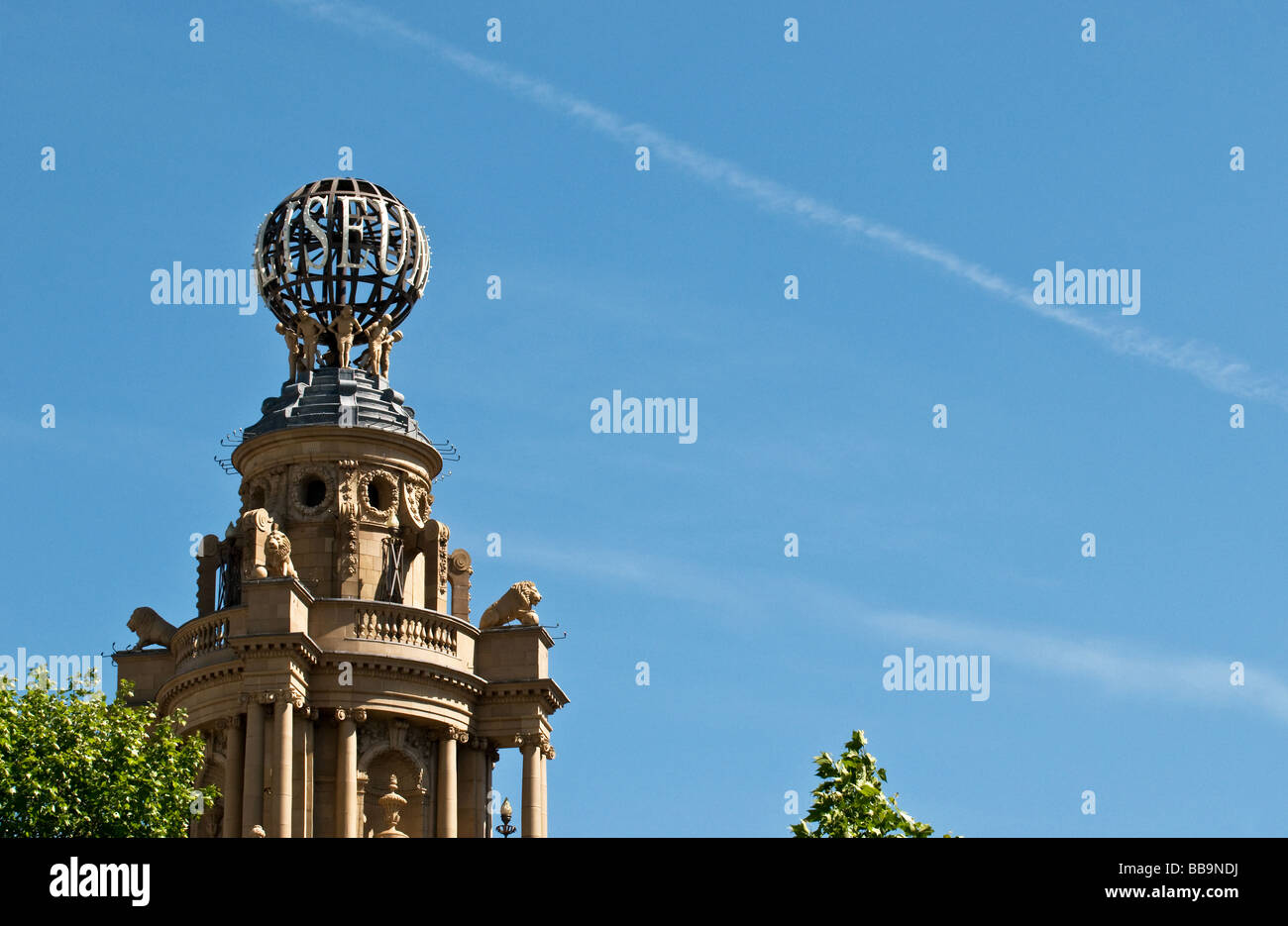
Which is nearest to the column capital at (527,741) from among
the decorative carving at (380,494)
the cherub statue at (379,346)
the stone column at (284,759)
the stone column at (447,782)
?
the stone column at (447,782)

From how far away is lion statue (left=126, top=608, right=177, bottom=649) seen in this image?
230ft

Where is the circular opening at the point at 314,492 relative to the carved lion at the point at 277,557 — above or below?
above

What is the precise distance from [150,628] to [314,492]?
6.40 meters

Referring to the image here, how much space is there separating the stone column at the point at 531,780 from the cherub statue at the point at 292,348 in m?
13.5

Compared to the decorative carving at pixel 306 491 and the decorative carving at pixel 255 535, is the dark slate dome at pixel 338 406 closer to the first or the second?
the decorative carving at pixel 306 491

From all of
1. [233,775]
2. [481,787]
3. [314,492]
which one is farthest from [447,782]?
[314,492]

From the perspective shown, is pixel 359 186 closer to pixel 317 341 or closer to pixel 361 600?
pixel 317 341

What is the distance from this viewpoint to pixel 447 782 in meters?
67.6

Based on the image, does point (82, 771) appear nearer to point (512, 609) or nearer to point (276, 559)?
point (276, 559)

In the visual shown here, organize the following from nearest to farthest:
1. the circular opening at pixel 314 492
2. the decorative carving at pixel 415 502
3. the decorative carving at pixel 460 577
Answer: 1. the circular opening at pixel 314 492
2. the decorative carving at pixel 415 502
3. the decorative carving at pixel 460 577

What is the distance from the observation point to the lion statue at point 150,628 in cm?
7012
